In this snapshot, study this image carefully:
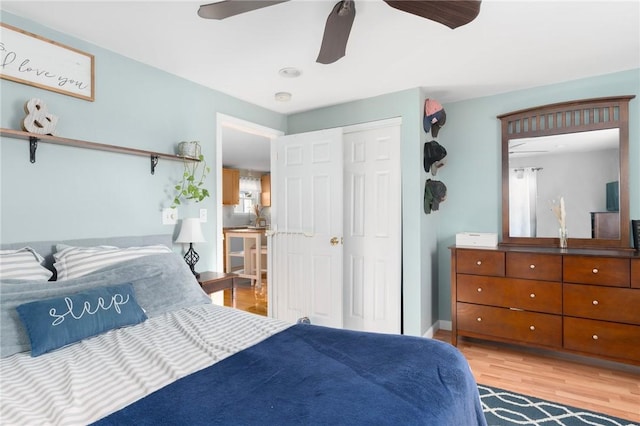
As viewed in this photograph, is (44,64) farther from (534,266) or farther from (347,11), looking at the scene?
(534,266)

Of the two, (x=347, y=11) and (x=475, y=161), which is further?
(x=475, y=161)

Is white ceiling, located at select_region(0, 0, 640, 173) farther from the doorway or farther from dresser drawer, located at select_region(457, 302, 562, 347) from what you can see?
dresser drawer, located at select_region(457, 302, 562, 347)

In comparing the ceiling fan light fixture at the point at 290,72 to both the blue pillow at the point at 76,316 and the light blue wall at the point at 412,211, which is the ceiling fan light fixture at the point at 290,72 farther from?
the blue pillow at the point at 76,316

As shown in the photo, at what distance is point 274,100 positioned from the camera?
11.2 feet

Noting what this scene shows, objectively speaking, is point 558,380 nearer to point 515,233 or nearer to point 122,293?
point 515,233

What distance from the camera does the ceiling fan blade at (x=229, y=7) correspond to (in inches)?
58.7

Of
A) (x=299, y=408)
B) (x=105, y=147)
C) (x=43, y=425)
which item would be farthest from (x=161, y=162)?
(x=299, y=408)

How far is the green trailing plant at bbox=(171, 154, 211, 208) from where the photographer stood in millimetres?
2737

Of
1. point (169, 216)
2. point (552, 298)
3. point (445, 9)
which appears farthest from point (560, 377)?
point (169, 216)

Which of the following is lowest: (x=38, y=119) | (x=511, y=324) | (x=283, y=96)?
(x=511, y=324)

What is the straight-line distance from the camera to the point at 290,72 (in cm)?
272

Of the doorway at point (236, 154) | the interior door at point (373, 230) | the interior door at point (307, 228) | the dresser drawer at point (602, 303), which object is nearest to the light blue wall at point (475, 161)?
the interior door at point (373, 230)

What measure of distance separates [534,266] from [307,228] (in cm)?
205

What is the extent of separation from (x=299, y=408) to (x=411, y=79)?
2.73 metres
